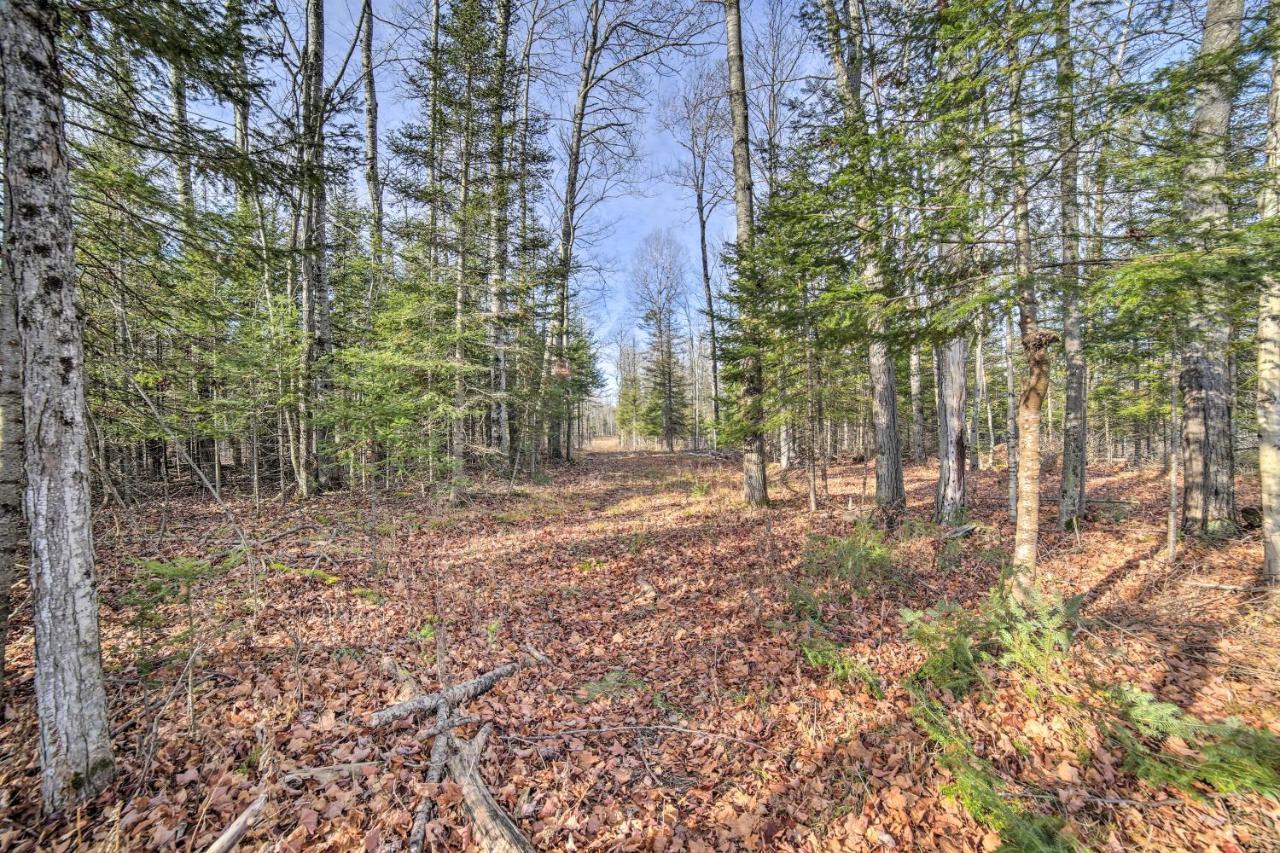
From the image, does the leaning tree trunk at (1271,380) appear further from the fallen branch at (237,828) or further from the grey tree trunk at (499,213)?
the grey tree trunk at (499,213)

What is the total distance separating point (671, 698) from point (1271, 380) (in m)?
6.98

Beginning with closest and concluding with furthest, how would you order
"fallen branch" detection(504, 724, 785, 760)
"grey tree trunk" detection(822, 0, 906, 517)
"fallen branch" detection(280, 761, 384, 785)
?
"fallen branch" detection(280, 761, 384, 785), "fallen branch" detection(504, 724, 785, 760), "grey tree trunk" detection(822, 0, 906, 517)

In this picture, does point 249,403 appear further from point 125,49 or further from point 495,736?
point 495,736

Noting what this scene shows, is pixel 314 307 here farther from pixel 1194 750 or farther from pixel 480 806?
pixel 1194 750

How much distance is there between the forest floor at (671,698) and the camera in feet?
9.45

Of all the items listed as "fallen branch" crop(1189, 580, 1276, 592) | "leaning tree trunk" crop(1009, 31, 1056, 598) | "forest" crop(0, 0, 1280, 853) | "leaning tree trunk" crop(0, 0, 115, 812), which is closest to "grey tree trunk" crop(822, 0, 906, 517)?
"forest" crop(0, 0, 1280, 853)

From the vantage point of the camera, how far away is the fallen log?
2.81 meters

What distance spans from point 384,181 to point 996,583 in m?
15.6

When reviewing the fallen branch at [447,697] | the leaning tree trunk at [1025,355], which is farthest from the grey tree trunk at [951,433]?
the fallen branch at [447,697]

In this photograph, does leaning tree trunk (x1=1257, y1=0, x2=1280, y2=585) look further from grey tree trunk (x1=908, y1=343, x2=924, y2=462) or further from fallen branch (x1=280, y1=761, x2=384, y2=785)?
grey tree trunk (x1=908, y1=343, x2=924, y2=462)

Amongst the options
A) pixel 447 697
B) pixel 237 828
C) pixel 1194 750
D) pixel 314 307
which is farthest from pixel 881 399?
pixel 314 307

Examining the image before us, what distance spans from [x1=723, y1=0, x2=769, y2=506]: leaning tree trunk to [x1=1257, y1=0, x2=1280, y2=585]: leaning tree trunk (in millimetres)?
6513

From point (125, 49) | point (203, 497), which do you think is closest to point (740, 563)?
point (125, 49)

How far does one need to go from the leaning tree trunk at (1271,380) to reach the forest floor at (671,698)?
0.64m
